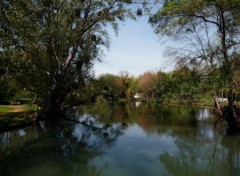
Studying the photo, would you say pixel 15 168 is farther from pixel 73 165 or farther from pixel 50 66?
pixel 50 66

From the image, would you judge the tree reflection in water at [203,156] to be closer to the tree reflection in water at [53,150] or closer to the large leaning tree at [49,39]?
the tree reflection in water at [53,150]

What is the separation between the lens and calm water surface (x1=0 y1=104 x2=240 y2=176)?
1270cm

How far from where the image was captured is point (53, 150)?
53.9ft

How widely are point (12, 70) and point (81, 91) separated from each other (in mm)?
11765

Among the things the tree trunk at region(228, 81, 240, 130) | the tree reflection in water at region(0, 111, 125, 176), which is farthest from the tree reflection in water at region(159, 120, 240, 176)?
the tree reflection in water at region(0, 111, 125, 176)

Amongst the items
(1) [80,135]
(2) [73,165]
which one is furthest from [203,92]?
(2) [73,165]

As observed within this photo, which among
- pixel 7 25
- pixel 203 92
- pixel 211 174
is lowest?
pixel 211 174

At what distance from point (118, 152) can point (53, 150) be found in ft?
13.4

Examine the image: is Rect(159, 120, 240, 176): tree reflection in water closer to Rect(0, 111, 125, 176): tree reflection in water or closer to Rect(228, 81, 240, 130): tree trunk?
Rect(228, 81, 240, 130): tree trunk

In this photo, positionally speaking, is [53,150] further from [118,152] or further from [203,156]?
[203,156]

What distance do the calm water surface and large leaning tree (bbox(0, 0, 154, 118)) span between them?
5117 mm

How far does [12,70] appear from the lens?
74.9 feet

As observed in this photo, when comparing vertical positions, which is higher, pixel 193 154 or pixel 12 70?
pixel 12 70

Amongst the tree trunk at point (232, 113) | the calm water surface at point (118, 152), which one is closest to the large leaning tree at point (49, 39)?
the calm water surface at point (118, 152)
